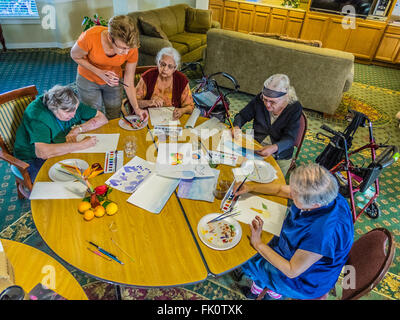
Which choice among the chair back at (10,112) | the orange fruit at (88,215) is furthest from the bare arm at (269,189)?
the chair back at (10,112)

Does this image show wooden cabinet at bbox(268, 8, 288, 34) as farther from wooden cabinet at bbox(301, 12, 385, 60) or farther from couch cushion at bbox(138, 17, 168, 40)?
couch cushion at bbox(138, 17, 168, 40)

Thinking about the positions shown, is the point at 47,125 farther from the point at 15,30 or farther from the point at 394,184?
the point at 15,30

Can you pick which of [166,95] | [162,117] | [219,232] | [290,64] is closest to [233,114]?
[290,64]

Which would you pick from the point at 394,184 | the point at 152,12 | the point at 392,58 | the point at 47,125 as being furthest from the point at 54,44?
the point at 392,58

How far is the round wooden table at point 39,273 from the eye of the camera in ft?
3.60

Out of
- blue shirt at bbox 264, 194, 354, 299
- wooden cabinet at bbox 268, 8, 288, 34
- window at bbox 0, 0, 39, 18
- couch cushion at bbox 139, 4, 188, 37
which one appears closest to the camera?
blue shirt at bbox 264, 194, 354, 299

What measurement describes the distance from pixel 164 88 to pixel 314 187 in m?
1.78

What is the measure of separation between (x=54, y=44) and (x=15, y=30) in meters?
0.71

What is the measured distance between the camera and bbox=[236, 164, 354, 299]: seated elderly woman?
1197 mm

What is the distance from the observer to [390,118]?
14.2 feet

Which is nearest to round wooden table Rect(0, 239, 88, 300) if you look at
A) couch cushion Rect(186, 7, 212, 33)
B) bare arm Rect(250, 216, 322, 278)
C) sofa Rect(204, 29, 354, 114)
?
bare arm Rect(250, 216, 322, 278)

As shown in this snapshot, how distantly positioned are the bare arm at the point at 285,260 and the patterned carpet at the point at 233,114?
1.01 ft

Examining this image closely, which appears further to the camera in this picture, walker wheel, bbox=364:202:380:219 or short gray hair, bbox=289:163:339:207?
walker wheel, bbox=364:202:380:219

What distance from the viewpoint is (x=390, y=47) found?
6320 millimetres
